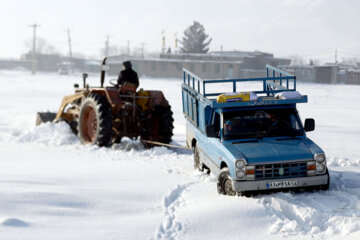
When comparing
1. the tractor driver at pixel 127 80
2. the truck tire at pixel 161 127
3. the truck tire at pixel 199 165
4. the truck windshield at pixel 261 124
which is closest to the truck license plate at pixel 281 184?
the truck windshield at pixel 261 124

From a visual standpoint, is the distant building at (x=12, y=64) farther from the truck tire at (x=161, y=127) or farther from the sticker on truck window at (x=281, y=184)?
the sticker on truck window at (x=281, y=184)

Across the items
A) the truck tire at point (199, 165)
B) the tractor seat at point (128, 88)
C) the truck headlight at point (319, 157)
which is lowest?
the truck tire at point (199, 165)

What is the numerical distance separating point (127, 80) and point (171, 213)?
609 cm

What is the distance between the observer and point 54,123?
45.3ft

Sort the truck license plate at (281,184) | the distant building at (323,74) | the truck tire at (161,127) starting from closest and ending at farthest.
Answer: the truck license plate at (281,184) → the truck tire at (161,127) → the distant building at (323,74)

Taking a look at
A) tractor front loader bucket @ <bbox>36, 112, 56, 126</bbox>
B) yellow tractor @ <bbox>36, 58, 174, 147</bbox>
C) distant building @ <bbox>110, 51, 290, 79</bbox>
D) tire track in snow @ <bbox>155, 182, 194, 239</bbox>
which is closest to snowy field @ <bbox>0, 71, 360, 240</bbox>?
tire track in snow @ <bbox>155, 182, 194, 239</bbox>

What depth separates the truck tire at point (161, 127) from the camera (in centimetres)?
1208

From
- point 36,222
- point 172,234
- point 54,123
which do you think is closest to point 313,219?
point 172,234

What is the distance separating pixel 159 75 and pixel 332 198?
204 feet

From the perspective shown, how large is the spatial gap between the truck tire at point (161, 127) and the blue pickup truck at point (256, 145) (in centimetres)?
305

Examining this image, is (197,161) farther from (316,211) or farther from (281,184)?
(316,211)

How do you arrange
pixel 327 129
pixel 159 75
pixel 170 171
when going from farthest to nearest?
pixel 159 75 < pixel 327 129 < pixel 170 171

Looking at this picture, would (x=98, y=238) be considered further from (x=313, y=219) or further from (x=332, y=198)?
(x=332, y=198)

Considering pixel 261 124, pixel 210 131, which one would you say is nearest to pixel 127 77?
pixel 210 131
